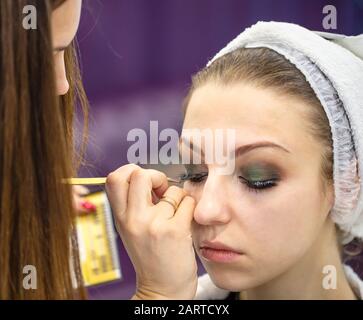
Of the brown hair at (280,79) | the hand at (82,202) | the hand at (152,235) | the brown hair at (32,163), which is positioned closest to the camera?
the brown hair at (32,163)

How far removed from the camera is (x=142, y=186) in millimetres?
716

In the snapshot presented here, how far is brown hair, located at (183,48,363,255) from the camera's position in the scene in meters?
0.81

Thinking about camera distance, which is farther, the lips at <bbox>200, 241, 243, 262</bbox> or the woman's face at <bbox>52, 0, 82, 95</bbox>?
the lips at <bbox>200, 241, 243, 262</bbox>

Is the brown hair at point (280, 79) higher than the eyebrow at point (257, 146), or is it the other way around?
the brown hair at point (280, 79)

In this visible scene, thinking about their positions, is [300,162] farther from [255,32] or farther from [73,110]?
[73,110]

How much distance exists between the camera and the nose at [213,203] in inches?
30.3

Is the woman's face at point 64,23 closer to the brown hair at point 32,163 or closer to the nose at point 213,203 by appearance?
the brown hair at point 32,163

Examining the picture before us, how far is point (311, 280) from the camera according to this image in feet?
2.97

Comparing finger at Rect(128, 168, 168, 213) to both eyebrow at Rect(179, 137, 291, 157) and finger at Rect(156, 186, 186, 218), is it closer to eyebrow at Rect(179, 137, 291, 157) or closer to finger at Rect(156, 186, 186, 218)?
finger at Rect(156, 186, 186, 218)

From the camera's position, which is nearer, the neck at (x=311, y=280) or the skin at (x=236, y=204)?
the skin at (x=236, y=204)

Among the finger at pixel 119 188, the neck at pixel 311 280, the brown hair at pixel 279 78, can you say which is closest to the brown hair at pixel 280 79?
the brown hair at pixel 279 78

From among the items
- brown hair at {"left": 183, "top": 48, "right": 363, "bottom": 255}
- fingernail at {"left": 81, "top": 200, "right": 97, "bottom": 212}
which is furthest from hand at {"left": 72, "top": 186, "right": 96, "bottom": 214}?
brown hair at {"left": 183, "top": 48, "right": 363, "bottom": 255}

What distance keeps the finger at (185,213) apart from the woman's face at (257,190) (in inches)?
0.5

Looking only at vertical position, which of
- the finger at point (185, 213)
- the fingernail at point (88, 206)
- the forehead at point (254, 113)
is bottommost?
the fingernail at point (88, 206)
